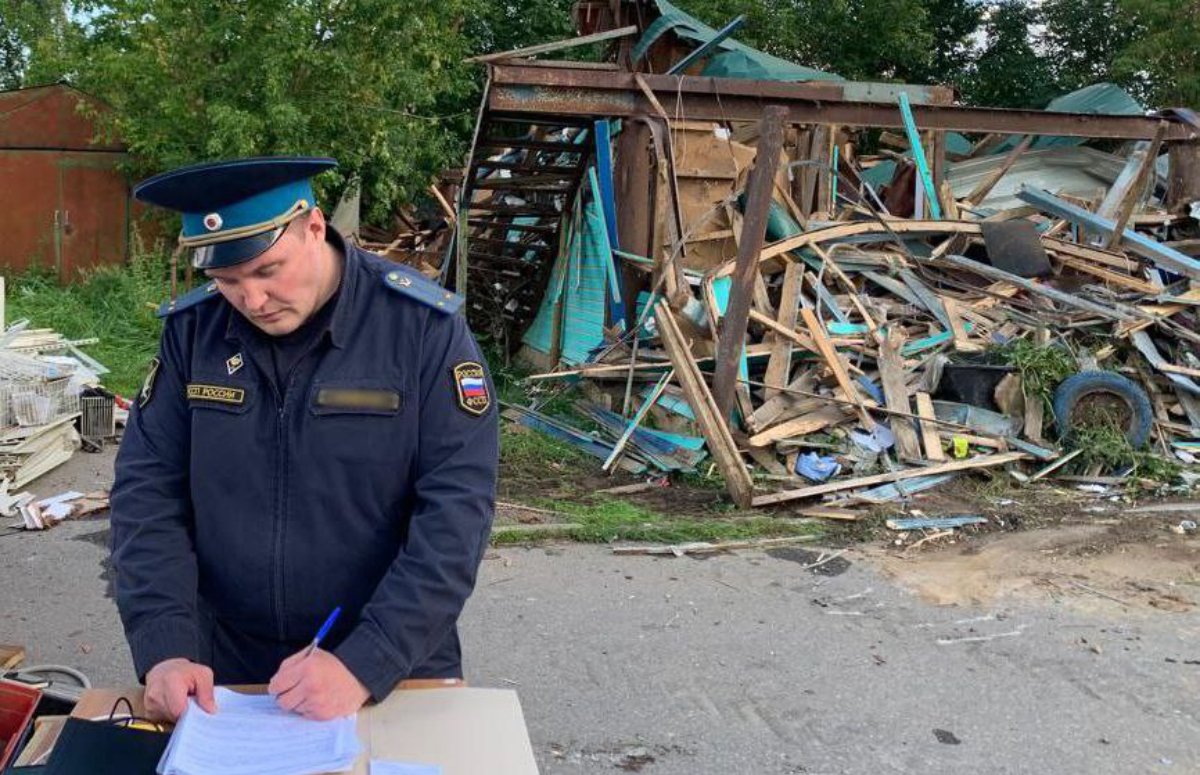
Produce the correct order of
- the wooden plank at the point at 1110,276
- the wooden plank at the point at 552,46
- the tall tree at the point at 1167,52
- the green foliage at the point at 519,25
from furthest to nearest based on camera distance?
→ 1. the green foliage at the point at 519,25
2. the tall tree at the point at 1167,52
3. the wooden plank at the point at 1110,276
4. the wooden plank at the point at 552,46

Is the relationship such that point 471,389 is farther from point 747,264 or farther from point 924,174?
point 924,174

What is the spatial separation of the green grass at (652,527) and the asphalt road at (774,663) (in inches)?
10.7

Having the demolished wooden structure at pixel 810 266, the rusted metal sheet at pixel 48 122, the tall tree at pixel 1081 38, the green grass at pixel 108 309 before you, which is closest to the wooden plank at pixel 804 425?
the demolished wooden structure at pixel 810 266

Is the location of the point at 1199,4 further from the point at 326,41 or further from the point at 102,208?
the point at 102,208

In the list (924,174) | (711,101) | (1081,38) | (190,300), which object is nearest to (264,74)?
(711,101)

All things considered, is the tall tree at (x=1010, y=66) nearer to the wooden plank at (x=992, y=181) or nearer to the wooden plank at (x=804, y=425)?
the wooden plank at (x=992, y=181)

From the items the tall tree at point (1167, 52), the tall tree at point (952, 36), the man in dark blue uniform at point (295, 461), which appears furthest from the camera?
the tall tree at point (952, 36)

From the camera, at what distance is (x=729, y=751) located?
3.97 m

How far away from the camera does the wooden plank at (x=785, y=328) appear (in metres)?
8.30

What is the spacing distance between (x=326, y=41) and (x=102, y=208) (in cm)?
499

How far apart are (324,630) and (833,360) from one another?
6724mm

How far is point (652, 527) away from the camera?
6.62m

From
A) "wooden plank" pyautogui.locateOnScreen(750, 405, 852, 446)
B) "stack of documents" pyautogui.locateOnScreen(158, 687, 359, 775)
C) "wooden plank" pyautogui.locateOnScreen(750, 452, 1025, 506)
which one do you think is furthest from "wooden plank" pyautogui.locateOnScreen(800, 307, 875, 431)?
"stack of documents" pyautogui.locateOnScreen(158, 687, 359, 775)

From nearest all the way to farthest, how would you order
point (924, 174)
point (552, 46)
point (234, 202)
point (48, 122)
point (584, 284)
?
point (234, 202) → point (552, 46) → point (924, 174) → point (584, 284) → point (48, 122)
